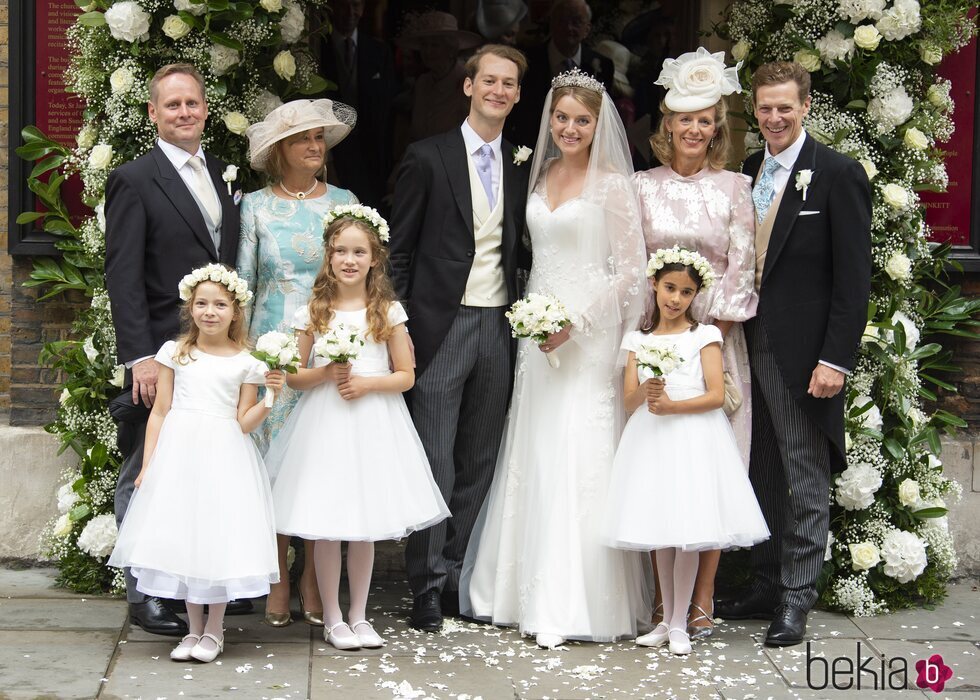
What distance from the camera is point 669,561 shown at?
5.48 metres

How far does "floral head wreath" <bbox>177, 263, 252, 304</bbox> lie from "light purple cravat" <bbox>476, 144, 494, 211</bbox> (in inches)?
46.7

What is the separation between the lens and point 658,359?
5.13 metres

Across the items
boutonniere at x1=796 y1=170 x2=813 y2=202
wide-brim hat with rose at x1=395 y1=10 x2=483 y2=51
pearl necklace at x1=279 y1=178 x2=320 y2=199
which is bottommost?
pearl necklace at x1=279 y1=178 x2=320 y2=199

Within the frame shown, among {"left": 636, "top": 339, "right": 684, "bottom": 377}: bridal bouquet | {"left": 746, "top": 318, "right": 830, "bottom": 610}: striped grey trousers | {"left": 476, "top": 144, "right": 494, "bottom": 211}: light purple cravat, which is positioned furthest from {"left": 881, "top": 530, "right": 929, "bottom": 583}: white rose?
{"left": 476, "top": 144, "right": 494, "bottom": 211}: light purple cravat

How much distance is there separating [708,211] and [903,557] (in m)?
1.85

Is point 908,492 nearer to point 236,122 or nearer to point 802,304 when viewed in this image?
point 802,304

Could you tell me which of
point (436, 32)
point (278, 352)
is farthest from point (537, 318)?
point (436, 32)

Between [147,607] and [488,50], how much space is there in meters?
2.71

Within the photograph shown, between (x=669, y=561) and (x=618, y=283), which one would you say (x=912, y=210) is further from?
(x=669, y=561)

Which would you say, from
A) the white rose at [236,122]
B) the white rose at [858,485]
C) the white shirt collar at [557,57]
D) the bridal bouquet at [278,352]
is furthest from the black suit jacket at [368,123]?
the white rose at [858,485]

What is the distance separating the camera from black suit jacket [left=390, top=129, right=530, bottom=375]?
18.4 ft

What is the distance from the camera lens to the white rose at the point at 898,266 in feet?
20.0

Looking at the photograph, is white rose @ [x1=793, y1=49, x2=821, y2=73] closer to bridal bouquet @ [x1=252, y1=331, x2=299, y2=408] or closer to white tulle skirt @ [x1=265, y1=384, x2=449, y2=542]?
white tulle skirt @ [x1=265, y1=384, x2=449, y2=542]

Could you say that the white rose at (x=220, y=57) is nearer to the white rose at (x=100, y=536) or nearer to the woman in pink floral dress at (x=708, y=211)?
the woman in pink floral dress at (x=708, y=211)
